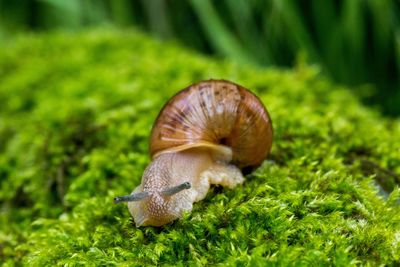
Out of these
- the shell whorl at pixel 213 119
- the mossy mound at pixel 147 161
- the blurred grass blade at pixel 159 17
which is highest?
the blurred grass blade at pixel 159 17

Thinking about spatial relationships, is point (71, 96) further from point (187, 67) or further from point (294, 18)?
point (294, 18)

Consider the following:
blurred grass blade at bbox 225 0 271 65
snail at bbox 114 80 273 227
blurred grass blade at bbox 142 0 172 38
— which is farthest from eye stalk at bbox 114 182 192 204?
blurred grass blade at bbox 142 0 172 38

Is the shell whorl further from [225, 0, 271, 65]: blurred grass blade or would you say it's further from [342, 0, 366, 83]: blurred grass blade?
[225, 0, 271, 65]: blurred grass blade

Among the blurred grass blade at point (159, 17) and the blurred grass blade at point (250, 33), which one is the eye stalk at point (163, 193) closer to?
the blurred grass blade at point (250, 33)

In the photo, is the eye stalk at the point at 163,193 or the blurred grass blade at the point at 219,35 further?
the blurred grass blade at the point at 219,35

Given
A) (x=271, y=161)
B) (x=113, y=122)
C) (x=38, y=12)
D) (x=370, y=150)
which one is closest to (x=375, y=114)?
(x=370, y=150)

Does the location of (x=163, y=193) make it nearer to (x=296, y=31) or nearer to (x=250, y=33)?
(x=296, y=31)

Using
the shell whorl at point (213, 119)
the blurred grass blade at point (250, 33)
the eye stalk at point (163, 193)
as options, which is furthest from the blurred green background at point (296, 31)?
the eye stalk at point (163, 193)
